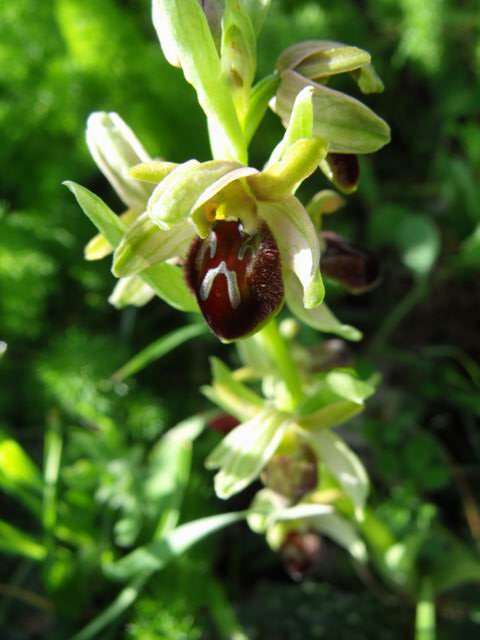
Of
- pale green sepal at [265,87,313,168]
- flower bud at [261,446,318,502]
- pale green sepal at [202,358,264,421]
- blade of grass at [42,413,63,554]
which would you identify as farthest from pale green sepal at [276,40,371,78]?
blade of grass at [42,413,63,554]

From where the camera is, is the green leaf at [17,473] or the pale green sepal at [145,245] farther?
the green leaf at [17,473]

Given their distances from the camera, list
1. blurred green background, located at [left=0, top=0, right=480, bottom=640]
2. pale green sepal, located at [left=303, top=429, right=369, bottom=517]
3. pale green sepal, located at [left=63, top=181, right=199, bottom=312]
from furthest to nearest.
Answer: blurred green background, located at [left=0, top=0, right=480, bottom=640] → pale green sepal, located at [left=303, top=429, right=369, bottom=517] → pale green sepal, located at [left=63, top=181, right=199, bottom=312]

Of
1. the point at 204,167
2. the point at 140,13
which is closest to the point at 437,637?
the point at 204,167

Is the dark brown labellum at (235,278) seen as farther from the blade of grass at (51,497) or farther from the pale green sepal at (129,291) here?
the blade of grass at (51,497)

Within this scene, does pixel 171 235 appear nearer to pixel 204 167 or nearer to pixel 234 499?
pixel 204 167

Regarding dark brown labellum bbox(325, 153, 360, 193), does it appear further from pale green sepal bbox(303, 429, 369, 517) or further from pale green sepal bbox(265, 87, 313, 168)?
pale green sepal bbox(303, 429, 369, 517)


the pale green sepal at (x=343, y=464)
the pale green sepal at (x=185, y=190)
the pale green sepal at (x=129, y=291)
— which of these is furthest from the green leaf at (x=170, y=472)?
the pale green sepal at (x=185, y=190)
